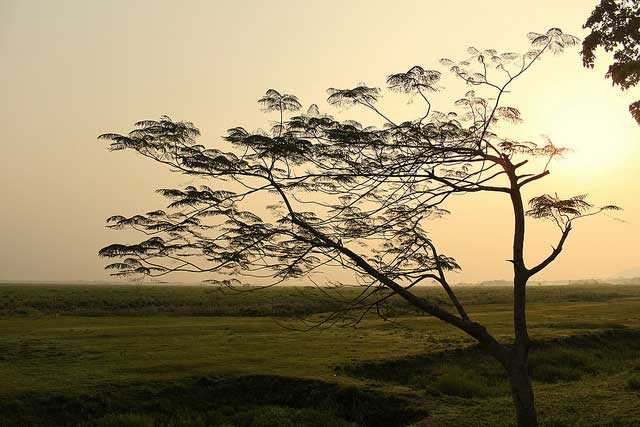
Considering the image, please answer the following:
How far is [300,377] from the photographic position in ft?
71.7

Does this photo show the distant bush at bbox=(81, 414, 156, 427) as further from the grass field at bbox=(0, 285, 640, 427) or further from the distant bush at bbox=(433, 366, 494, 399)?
the distant bush at bbox=(433, 366, 494, 399)

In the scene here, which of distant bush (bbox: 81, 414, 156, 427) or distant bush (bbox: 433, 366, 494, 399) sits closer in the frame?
distant bush (bbox: 81, 414, 156, 427)

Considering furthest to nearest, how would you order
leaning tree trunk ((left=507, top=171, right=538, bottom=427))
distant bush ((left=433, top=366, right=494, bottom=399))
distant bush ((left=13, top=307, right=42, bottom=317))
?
1. distant bush ((left=13, top=307, right=42, bottom=317))
2. distant bush ((left=433, top=366, right=494, bottom=399))
3. leaning tree trunk ((left=507, top=171, right=538, bottom=427))

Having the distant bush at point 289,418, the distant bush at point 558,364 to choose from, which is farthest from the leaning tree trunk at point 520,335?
the distant bush at point 558,364

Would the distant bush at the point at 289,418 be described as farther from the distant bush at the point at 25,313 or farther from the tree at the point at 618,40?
the distant bush at the point at 25,313

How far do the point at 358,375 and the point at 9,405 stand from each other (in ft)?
44.3

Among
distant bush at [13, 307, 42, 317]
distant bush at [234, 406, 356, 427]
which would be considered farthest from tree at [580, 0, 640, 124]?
distant bush at [13, 307, 42, 317]

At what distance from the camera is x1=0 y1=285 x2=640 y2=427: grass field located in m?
17.7

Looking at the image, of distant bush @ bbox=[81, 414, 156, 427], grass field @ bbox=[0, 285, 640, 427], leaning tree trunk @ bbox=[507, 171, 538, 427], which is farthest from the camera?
grass field @ bbox=[0, 285, 640, 427]

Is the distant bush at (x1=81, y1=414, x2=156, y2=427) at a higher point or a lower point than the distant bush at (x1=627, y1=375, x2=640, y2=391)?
lower

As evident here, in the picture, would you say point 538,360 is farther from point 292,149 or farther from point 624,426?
point 292,149

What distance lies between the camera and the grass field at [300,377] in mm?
17656

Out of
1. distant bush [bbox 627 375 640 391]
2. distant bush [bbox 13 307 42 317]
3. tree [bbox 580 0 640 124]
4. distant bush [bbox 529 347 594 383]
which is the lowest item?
distant bush [bbox 529 347 594 383]

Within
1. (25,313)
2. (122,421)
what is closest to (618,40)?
(122,421)
